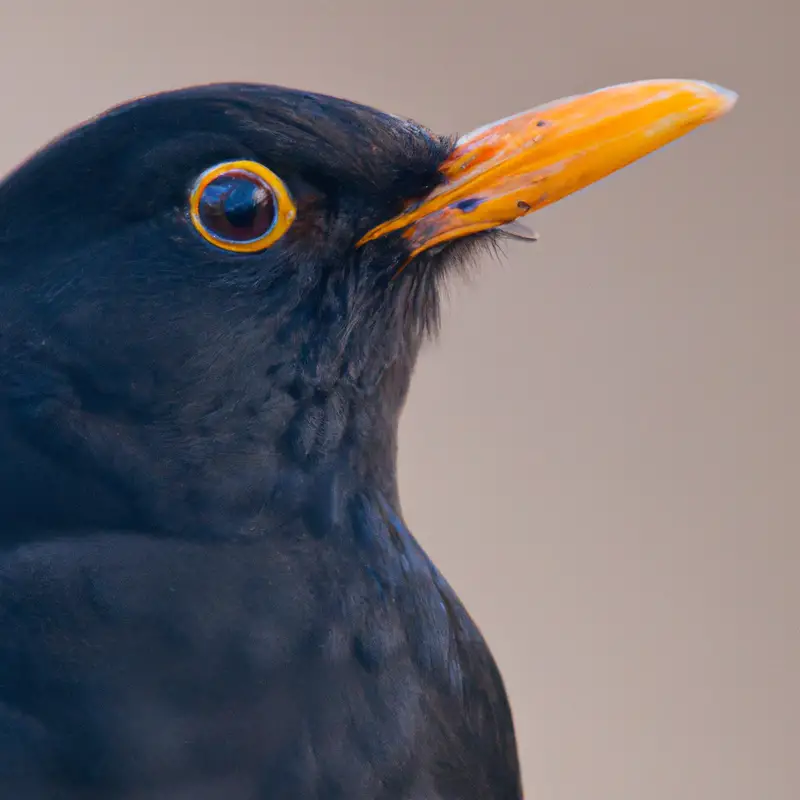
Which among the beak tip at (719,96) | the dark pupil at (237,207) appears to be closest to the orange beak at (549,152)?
the beak tip at (719,96)

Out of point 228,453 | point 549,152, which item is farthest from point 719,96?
point 228,453

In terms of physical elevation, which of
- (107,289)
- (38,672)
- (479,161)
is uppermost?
(479,161)

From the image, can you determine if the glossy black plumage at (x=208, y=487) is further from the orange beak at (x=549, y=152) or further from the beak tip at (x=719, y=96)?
the beak tip at (x=719, y=96)

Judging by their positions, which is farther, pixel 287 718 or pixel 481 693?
pixel 481 693

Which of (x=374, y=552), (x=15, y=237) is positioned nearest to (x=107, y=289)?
(x=15, y=237)

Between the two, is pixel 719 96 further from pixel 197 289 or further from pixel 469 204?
pixel 197 289

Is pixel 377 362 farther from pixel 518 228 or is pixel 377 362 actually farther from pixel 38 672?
pixel 38 672

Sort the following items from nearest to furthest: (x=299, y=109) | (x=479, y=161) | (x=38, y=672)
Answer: (x=38, y=672), (x=299, y=109), (x=479, y=161)

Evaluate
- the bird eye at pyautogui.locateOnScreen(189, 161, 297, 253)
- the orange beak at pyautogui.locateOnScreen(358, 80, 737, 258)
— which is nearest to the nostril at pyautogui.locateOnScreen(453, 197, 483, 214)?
the orange beak at pyautogui.locateOnScreen(358, 80, 737, 258)
